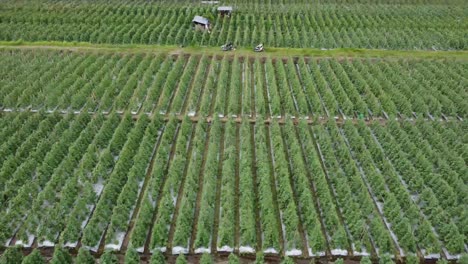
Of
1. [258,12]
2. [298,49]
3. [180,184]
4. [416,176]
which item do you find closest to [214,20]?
[258,12]

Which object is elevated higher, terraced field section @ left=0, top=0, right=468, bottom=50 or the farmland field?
terraced field section @ left=0, top=0, right=468, bottom=50

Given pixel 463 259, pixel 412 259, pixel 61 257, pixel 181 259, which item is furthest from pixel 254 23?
pixel 61 257

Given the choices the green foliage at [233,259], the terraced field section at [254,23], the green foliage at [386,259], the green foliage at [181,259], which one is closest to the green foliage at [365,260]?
the green foliage at [386,259]

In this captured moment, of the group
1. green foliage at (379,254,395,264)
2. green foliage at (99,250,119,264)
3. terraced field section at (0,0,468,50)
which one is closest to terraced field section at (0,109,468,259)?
green foliage at (99,250,119,264)

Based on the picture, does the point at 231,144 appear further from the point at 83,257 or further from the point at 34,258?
the point at 34,258

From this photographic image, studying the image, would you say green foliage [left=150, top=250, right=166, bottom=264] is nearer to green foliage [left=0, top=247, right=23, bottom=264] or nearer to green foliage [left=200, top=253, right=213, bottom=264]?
green foliage [left=200, top=253, right=213, bottom=264]
